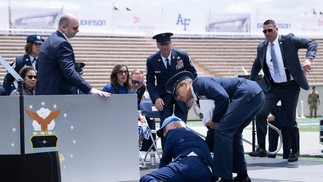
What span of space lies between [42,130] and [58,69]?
33.1 inches

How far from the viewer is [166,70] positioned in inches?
383

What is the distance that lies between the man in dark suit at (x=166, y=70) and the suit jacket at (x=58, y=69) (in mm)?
2126

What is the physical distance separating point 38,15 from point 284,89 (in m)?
28.2

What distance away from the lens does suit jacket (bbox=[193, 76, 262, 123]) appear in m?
6.98

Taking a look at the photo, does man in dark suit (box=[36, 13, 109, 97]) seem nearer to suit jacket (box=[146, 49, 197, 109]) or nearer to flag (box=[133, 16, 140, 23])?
suit jacket (box=[146, 49, 197, 109])

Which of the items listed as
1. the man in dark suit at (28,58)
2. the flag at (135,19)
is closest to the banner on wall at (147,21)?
the flag at (135,19)

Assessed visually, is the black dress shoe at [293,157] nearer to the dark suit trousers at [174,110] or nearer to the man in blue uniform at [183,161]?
the dark suit trousers at [174,110]

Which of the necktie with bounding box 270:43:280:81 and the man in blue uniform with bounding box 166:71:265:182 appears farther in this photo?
the necktie with bounding box 270:43:280:81

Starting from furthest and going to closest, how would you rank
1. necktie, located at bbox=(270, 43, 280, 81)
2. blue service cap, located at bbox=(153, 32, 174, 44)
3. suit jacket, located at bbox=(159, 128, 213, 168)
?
1. necktie, located at bbox=(270, 43, 280, 81)
2. blue service cap, located at bbox=(153, 32, 174, 44)
3. suit jacket, located at bbox=(159, 128, 213, 168)

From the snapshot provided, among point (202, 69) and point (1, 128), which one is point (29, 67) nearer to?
point (1, 128)

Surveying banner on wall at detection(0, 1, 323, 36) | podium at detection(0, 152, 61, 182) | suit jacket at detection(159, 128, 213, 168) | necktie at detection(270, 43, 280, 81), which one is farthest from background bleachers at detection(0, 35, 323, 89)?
podium at detection(0, 152, 61, 182)

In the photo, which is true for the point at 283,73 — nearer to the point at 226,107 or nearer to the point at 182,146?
the point at 226,107

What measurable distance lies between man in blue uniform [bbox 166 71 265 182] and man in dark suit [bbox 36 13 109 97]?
0.84m

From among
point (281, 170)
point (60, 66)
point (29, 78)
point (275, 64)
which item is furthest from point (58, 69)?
point (275, 64)
